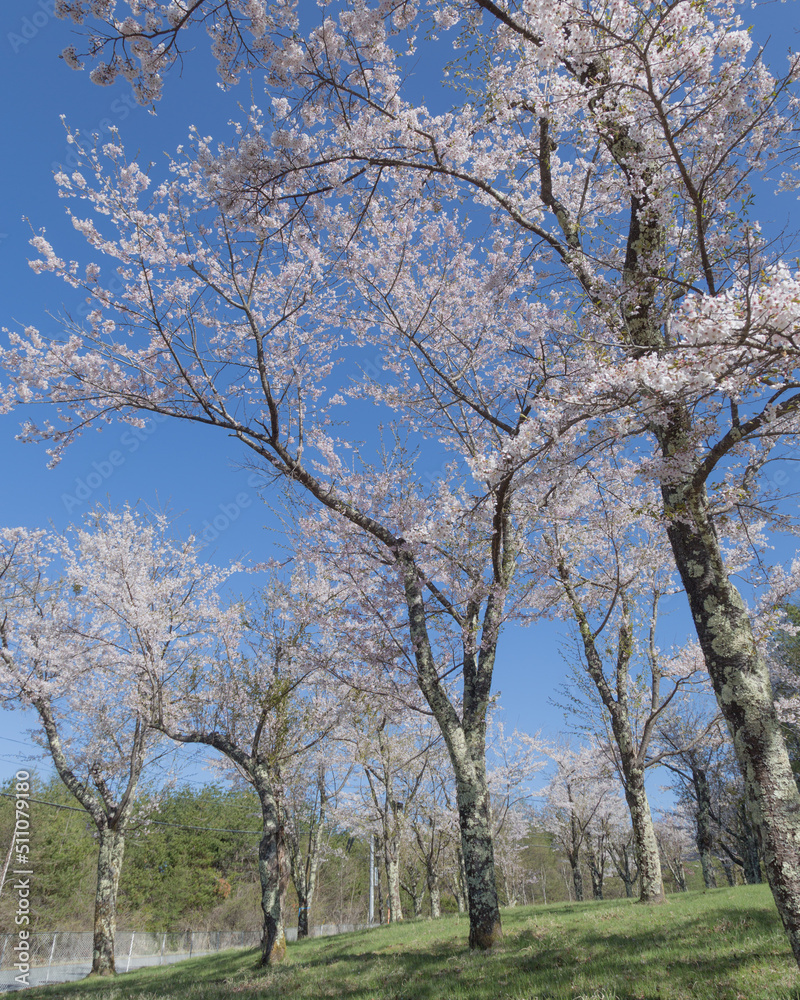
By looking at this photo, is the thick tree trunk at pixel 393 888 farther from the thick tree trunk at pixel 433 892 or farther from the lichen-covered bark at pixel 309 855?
the lichen-covered bark at pixel 309 855

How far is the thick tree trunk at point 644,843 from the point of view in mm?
10336

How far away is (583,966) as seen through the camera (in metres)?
5.40

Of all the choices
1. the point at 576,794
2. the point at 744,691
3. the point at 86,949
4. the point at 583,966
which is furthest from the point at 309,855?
the point at 744,691

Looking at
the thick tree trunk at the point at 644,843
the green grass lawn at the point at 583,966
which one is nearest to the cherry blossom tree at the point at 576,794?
the thick tree trunk at the point at 644,843

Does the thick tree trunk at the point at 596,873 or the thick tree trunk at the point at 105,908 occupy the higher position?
the thick tree trunk at the point at 105,908

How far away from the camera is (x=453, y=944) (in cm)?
811

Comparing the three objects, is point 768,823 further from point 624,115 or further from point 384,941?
point 384,941

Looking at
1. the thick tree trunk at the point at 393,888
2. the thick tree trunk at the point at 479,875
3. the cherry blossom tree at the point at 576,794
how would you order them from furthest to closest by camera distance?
the cherry blossom tree at the point at 576,794, the thick tree trunk at the point at 393,888, the thick tree trunk at the point at 479,875

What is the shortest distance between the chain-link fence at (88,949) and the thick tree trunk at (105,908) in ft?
17.0

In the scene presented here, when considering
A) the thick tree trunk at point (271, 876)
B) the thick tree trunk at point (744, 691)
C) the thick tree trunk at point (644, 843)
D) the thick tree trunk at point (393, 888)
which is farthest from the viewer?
the thick tree trunk at point (393, 888)

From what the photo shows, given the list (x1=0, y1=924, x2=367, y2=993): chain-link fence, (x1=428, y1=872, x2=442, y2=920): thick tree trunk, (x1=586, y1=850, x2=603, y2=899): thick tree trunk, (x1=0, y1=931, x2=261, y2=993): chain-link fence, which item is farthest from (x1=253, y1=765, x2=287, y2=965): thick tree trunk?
(x1=586, y1=850, x2=603, y2=899): thick tree trunk

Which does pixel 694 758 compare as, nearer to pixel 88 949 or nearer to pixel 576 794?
pixel 576 794

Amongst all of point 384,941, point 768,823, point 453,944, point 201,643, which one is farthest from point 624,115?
point 201,643

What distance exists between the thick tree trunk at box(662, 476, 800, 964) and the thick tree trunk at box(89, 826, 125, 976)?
1485 cm
